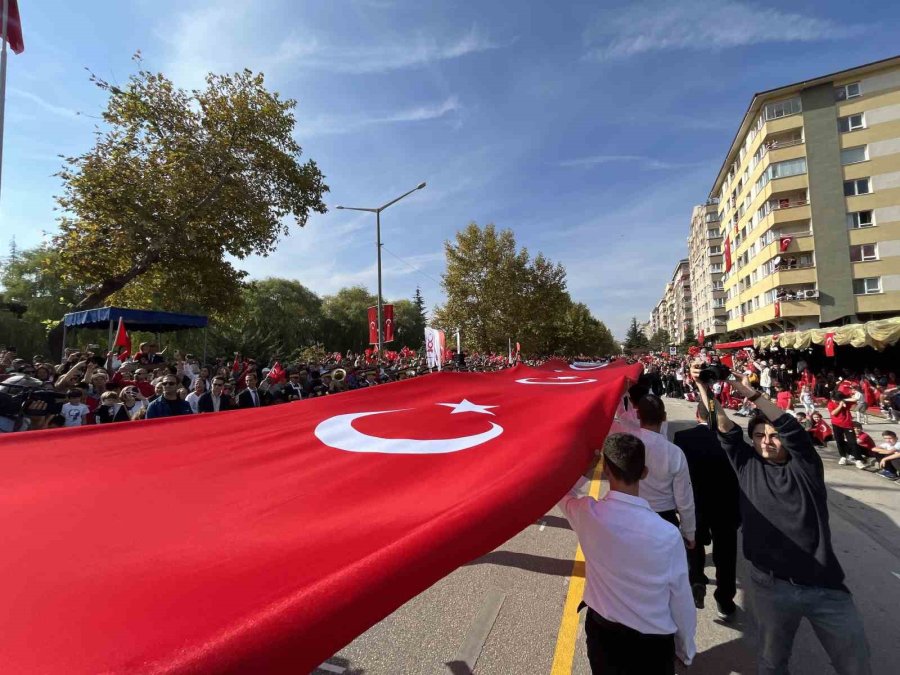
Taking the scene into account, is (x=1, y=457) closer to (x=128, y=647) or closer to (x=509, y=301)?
(x=128, y=647)

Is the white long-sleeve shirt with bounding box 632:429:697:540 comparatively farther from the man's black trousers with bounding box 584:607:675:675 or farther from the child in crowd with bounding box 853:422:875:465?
the child in crowd with bounding box 853:422:875:465

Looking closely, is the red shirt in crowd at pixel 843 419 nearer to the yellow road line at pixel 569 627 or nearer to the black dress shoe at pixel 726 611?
the black dress shoe at pixel 726 611

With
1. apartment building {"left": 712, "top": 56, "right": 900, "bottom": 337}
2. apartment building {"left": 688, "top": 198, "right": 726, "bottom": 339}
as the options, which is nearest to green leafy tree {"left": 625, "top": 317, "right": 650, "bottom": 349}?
apartment building {"left": 688, "top": 198, "right": 726, "bottom": 339}

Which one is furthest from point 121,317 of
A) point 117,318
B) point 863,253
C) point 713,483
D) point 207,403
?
point 863,253

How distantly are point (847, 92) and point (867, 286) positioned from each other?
16.1 m

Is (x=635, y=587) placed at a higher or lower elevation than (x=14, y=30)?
lower

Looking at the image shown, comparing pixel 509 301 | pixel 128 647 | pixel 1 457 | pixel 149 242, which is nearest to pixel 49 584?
pixel 128 647

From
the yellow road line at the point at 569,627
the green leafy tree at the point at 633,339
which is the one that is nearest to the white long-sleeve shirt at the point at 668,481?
the yellow road line at the point at 569,627

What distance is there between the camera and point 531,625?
3773mm

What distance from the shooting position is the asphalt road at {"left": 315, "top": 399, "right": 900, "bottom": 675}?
3.30 meters

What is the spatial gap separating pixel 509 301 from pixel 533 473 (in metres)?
30.8

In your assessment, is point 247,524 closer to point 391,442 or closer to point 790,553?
point 391,442

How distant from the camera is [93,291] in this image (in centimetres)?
1717

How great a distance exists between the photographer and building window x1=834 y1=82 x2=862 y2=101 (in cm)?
4893
